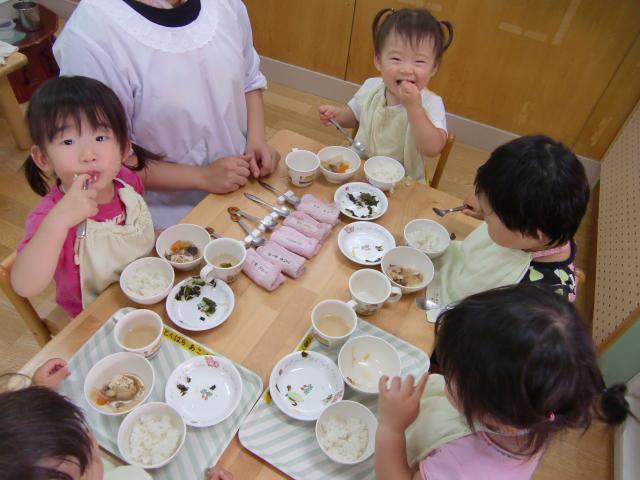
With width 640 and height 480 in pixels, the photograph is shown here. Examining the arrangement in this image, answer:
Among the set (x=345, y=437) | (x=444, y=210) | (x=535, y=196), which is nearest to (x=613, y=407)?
(x=535, y=196)

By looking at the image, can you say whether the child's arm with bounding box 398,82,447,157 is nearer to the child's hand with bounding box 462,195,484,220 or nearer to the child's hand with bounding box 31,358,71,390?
the child's hand with bounding box 462,195,484,220

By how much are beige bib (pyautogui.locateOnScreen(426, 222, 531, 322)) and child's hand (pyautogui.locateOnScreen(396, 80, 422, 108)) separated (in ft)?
1.82

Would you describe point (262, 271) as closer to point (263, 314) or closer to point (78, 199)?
point (263, 314)

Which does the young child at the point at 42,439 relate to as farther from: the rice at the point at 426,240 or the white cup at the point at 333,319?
the rice at the point at 426,240

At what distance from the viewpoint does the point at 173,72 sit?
4.58 feet

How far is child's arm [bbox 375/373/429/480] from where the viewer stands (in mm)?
882

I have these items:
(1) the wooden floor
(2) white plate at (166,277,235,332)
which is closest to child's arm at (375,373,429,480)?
(1) the wooden floor

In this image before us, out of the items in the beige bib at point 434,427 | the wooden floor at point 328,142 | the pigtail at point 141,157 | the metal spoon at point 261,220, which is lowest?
the wooden floor at point 328,142

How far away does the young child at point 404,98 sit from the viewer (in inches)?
62.3

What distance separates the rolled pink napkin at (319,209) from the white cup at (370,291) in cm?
22

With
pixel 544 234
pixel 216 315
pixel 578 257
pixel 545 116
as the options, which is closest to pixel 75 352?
pixel 216 315

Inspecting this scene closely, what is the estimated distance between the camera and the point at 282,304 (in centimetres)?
119

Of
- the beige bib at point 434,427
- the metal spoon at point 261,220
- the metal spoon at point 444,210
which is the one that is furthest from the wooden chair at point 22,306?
the metal spoon at point 444,210

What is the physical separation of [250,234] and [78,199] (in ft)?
1.56
